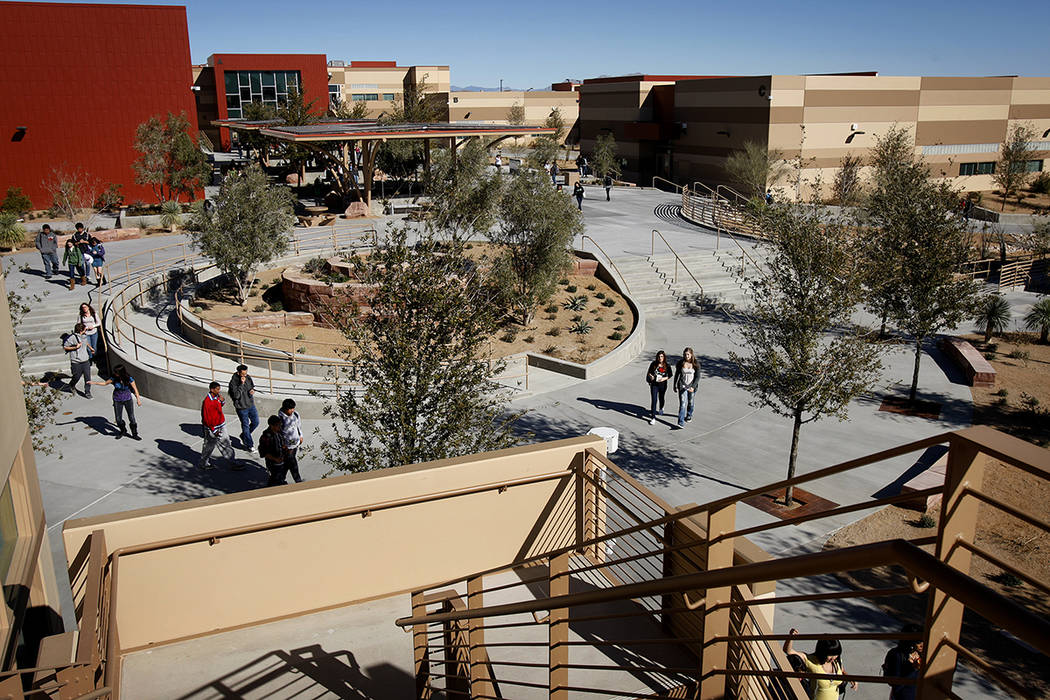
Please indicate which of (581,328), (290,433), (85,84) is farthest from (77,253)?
(85,84)

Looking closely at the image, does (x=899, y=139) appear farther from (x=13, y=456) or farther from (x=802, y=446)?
(x=13, y=456)

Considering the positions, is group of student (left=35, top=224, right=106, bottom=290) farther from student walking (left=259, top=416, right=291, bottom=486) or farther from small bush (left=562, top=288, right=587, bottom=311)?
student walking (left=259, top=416, right=291, bottom=486)

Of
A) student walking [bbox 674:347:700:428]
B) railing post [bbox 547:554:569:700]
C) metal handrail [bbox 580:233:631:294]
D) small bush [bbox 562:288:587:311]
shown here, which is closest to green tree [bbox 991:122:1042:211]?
metal handrail [bbox 580:233:631:294]

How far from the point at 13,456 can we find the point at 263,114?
44618mm

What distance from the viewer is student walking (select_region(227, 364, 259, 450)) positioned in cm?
1282

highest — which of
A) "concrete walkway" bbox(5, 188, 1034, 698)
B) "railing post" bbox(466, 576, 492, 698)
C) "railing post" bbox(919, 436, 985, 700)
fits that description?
"railing post" bbox(919, 436, 985, 700)

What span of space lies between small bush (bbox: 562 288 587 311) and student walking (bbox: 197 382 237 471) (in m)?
11.7

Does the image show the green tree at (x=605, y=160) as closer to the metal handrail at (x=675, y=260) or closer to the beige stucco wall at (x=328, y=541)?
the metal handrail at (x=675, y=260)

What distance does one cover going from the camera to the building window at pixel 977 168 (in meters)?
45.5

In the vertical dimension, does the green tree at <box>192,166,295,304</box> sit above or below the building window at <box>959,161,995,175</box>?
below

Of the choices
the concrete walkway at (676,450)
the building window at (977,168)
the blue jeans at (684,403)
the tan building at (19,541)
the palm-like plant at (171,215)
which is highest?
the building window at (977,168)

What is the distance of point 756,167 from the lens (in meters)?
37.7

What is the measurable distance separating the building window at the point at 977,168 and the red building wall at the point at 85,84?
40.8 meters

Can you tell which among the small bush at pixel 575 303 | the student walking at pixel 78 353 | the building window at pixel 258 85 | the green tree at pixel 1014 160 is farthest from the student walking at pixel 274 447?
the building window at pixel 258 85
